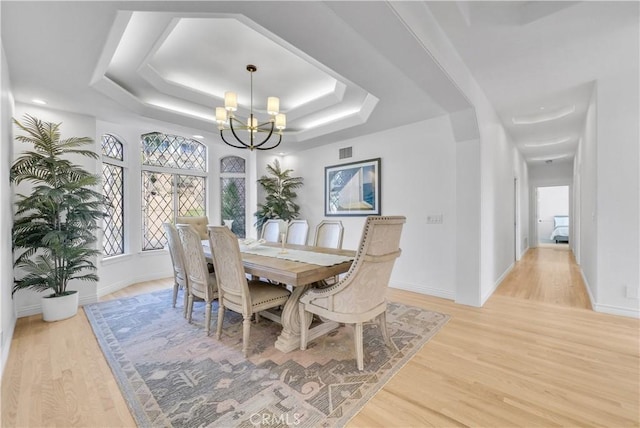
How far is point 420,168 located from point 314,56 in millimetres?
2346

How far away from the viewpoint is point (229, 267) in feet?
7.29

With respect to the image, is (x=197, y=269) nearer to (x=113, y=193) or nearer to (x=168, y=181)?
(x=113, y=193)

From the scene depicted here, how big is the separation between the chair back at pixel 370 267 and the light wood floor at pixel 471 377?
1.90 feet

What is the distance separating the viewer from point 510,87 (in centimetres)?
323

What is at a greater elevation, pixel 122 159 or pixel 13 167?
pixel 122 159

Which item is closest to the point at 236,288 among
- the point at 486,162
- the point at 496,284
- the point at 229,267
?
Result: the point at 229,267

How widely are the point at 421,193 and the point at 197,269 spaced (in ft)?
10.0

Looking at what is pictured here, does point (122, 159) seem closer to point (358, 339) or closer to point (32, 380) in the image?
point (32, 380)

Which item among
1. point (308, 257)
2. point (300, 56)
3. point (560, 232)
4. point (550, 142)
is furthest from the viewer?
point (560, 232)

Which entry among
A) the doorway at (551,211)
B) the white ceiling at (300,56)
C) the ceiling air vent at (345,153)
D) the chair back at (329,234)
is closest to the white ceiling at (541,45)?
the white ceiling at (300,56)

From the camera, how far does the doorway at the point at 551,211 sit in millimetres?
9802

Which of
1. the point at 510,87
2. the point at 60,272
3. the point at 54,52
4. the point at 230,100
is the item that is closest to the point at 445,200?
the point at 510,87

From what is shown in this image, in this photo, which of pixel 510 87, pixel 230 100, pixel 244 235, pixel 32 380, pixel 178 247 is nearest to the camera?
pixel 32 380

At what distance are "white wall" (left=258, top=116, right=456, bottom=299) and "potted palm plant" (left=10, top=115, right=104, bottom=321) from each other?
3738 mm
